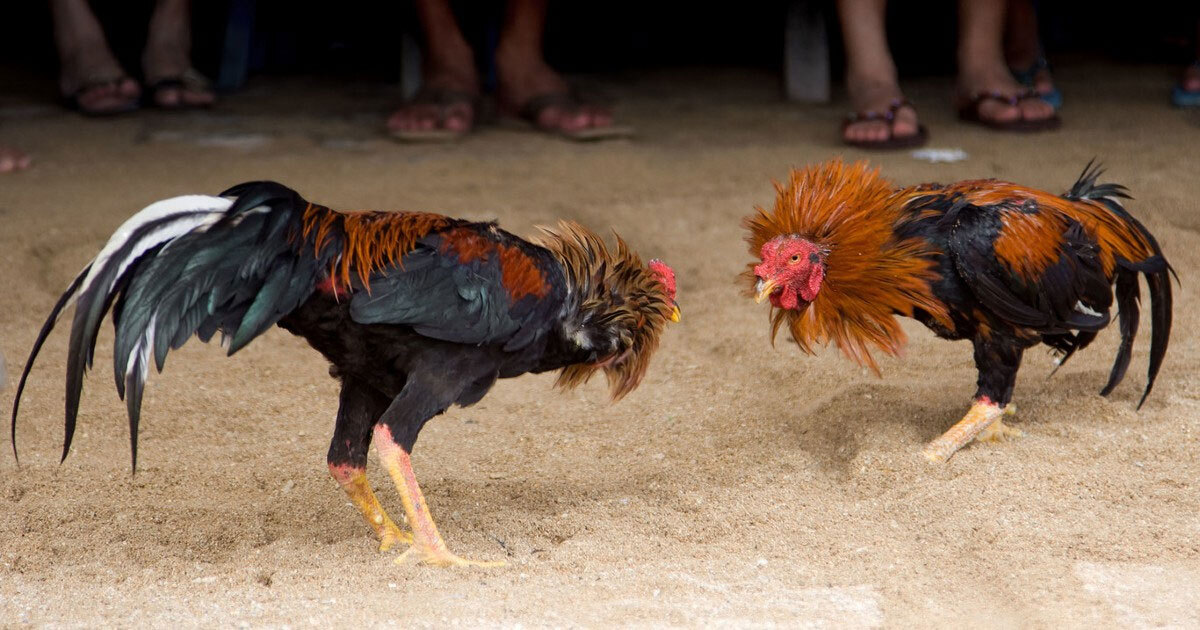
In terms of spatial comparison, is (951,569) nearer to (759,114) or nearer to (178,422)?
(178,422)

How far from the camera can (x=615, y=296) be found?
119 inches

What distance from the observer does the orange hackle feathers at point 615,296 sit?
9.83 ft

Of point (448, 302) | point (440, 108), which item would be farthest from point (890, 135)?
point (448, 302)

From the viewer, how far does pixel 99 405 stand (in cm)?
384

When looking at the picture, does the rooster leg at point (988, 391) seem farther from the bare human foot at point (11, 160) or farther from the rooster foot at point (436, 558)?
the bare human foot at point (11, 160)

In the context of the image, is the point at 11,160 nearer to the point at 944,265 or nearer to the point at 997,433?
the point at 944,265

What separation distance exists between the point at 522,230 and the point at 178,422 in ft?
5.44

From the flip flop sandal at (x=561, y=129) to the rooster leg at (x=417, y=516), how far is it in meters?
3.46

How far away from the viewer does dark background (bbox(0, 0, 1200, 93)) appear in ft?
25.1

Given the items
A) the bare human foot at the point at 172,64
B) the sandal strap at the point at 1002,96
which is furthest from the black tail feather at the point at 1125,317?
the bare human foot at the point at 172,64


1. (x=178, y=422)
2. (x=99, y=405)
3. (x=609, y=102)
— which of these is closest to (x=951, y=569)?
(x=178, y=422)

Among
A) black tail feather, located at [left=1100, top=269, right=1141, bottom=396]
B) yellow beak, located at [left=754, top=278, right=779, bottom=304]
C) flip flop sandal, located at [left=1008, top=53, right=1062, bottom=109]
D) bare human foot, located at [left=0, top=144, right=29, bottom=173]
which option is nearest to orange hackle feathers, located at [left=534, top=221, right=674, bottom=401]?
yellow beak, located at [left=754, top=278, right=779, bottom=304]

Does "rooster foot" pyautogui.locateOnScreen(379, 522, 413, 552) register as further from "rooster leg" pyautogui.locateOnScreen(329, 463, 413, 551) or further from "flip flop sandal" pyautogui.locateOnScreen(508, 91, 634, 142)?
"flip flop sandal" pyautogui.locateOnScreen(508, 91, 634, 142)

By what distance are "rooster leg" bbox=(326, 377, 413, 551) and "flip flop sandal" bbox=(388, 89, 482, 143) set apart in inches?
121
